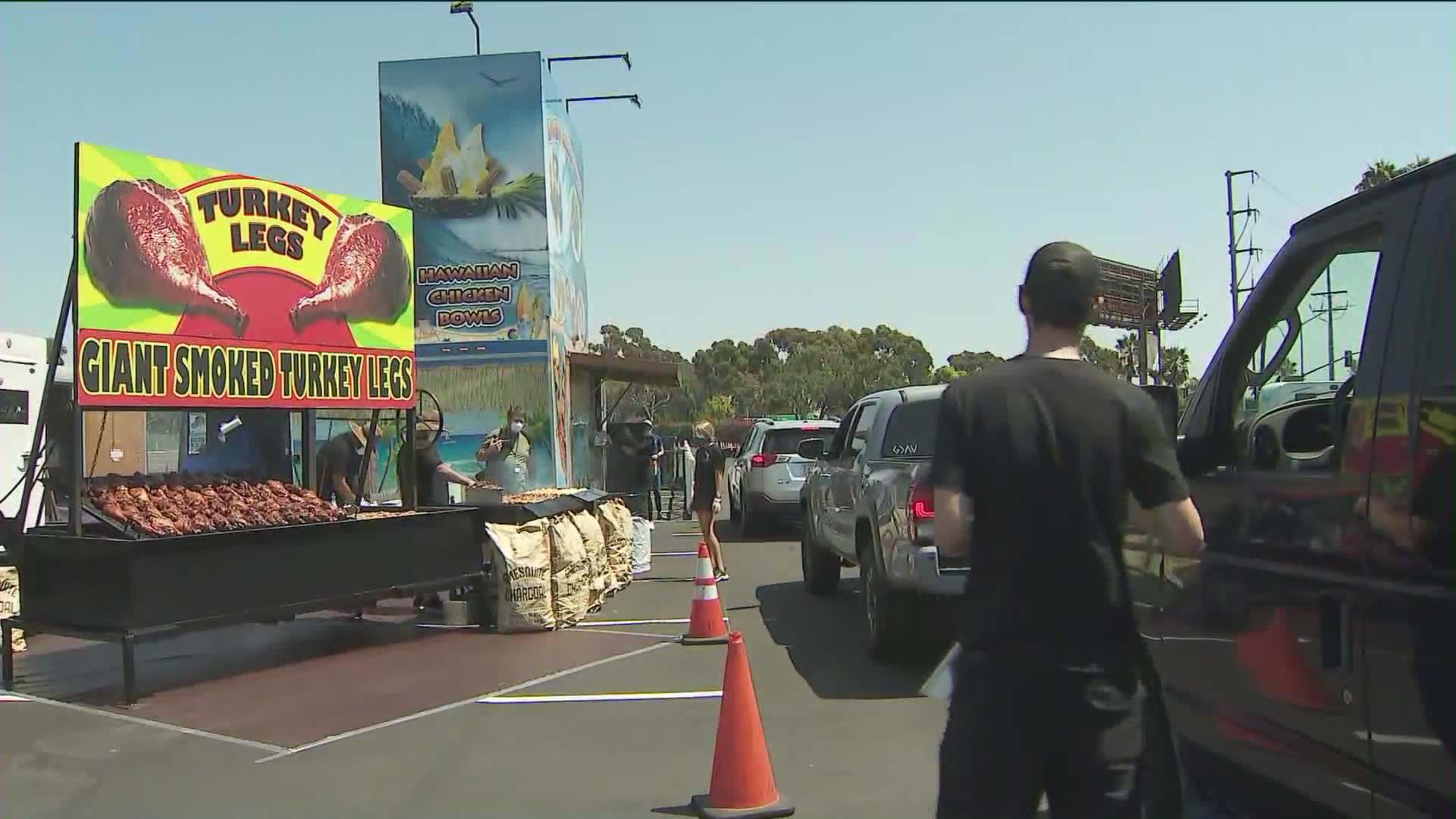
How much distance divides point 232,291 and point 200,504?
152 centimetres

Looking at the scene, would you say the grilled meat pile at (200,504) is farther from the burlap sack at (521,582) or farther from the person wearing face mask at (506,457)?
the person wearing face mask at (506,457)

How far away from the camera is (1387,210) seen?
10.2 feet

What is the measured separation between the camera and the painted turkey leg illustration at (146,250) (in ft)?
24.7

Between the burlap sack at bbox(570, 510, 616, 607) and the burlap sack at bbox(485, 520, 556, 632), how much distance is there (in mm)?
700

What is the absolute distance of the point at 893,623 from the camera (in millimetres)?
7941

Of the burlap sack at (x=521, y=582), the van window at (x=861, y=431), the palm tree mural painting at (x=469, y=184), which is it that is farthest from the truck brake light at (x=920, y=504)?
the palm tree mural painting at (x=469, y=184)

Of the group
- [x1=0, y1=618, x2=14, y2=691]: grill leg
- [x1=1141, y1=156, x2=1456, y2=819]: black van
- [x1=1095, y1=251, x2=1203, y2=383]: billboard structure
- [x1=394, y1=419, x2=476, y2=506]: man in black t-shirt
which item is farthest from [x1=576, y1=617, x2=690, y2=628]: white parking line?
[x1=1095, y1=251, x2=1203, y2=383]: billboard structure

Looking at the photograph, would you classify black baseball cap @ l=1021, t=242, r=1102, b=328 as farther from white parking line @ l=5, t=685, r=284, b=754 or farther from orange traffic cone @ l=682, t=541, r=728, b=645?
orange traffic cone @ l=682, t=541, r=728, b=645

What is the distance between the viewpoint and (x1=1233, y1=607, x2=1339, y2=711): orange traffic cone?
3023 mm

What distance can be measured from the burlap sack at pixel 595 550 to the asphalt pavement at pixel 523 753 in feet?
6.32

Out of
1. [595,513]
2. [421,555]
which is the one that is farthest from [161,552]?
[595,513]

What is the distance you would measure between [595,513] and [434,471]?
5.29 feet

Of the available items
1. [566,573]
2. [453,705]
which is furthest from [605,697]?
[566,573]

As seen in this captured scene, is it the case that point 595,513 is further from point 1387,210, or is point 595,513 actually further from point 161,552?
point 1387,210
